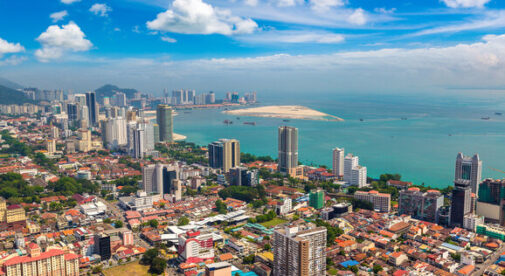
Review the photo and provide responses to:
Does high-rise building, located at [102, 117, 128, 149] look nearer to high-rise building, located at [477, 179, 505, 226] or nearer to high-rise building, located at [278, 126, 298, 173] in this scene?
high-rise building, located at [278, 126, 298, 173]

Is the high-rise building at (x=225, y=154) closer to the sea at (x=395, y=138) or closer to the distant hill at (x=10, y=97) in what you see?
the sea at (x=395, y=138)

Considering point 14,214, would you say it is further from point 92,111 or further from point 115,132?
point 92,111

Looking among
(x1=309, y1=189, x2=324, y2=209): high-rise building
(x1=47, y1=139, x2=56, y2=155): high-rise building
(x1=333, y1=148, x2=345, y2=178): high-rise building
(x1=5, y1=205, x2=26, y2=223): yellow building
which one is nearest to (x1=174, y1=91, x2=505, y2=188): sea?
(x1=333, y1=148, x2=345, y2=178): high-rise building

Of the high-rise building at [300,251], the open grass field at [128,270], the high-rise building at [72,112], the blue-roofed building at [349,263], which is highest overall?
the high-rise building at [72,112]

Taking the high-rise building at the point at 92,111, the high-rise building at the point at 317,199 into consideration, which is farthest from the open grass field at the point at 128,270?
the high-rise building at the point at 92,111

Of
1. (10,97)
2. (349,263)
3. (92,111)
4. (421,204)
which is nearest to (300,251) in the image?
(349,263)
